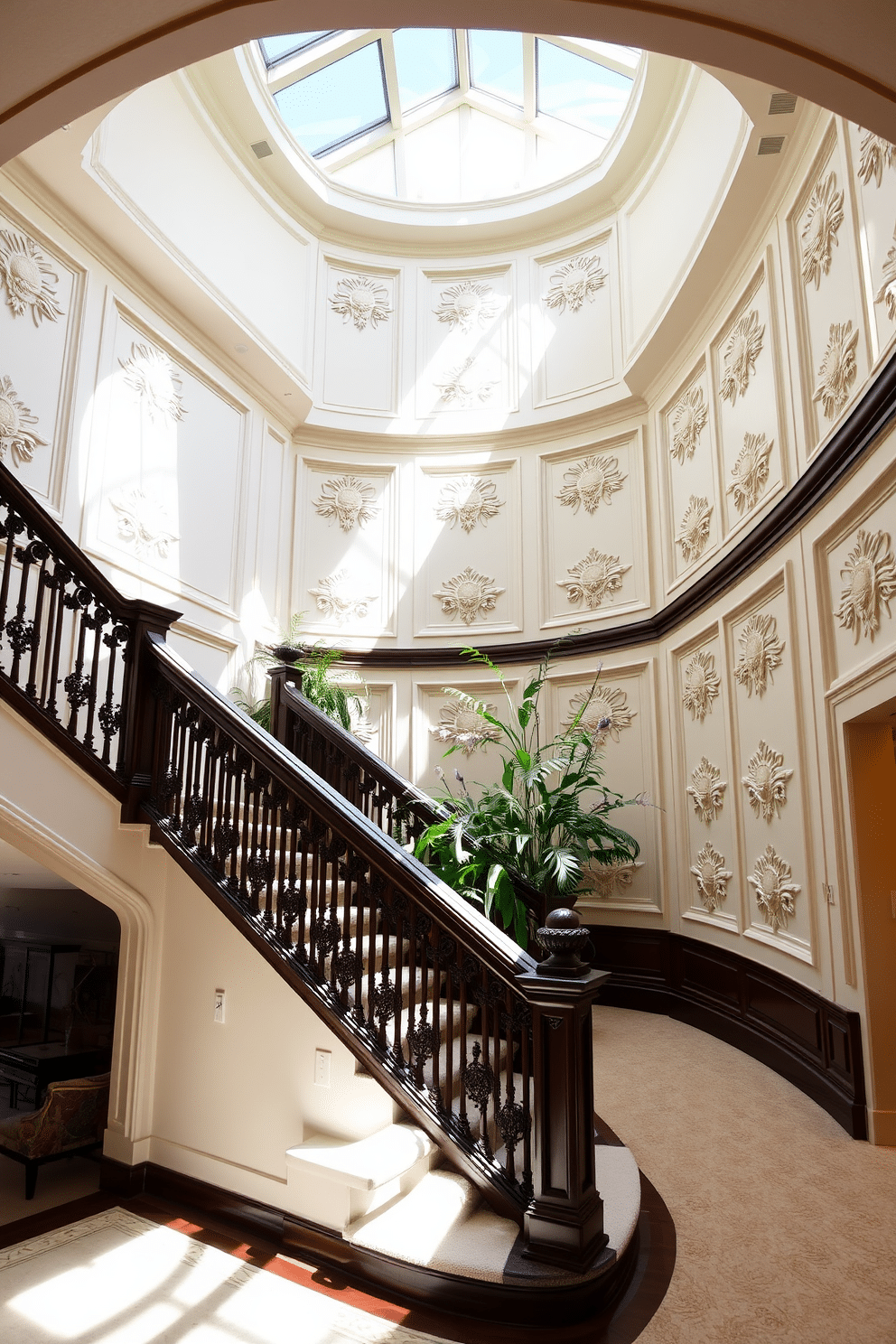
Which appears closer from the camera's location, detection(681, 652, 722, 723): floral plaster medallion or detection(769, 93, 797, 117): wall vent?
detection(769, 93, 797, 117): wall vent

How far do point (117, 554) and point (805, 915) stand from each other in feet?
15.6

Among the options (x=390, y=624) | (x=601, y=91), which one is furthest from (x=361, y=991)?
(x=601, y=91)

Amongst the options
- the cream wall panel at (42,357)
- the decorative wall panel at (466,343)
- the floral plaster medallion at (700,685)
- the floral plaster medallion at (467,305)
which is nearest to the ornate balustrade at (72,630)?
the cream wall panel at (42,357)

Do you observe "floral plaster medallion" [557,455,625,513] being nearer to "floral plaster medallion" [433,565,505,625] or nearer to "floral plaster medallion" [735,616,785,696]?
"floral plaster medallion" [433,565,505,625]

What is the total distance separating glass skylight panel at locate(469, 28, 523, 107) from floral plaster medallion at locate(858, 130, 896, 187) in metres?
5.36

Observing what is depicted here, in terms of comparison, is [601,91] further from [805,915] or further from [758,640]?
[805,915]

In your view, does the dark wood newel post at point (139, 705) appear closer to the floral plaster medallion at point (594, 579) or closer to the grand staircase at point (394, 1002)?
the grand staircase at point (394, 1002)

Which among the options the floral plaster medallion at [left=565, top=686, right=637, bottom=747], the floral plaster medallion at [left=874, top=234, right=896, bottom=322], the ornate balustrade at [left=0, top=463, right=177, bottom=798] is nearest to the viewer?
the ornate balustrade at [left=0, top=463, right=177, bottom=798]

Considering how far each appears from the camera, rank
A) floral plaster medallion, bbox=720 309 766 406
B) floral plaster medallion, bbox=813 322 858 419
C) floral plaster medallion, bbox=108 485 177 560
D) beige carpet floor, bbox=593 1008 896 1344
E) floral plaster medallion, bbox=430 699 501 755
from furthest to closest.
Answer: floral plaster medallion, bbox=430 699 501 755, floral plaster medallion, bbox=108 485 177 560, floral plaster medallion, bbox=720 309 766 406, floral plaster medallion, bbox=813 322 858 419, beige carpet floor, bbox=593 1008 896 1344

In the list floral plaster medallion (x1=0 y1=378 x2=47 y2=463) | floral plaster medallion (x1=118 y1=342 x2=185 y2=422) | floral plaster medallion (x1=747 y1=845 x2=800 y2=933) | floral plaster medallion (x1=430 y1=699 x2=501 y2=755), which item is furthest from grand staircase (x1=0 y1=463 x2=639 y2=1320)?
floral plaster medallion (x1=430 y1=699 x2=501 y2=755)

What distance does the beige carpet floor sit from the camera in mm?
Result: 2420

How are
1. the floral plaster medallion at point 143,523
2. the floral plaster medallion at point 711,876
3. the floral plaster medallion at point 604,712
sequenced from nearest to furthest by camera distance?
the floral plaster medallion at point 711,876, the floral plaster medallion at point 143,523, the floral plaster medallion at point 604,712

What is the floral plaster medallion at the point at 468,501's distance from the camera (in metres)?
7.80

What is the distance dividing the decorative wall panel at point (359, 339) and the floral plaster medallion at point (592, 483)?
189cm
